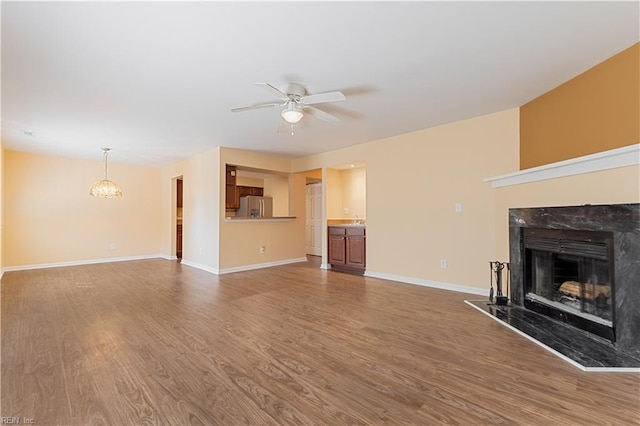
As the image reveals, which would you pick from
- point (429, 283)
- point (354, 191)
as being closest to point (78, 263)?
point (354, 191)

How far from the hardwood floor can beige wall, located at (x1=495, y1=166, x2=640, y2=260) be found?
1.22 meters

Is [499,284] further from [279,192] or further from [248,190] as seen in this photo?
[248,190]

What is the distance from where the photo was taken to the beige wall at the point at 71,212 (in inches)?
235

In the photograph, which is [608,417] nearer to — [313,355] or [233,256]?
[313,355]

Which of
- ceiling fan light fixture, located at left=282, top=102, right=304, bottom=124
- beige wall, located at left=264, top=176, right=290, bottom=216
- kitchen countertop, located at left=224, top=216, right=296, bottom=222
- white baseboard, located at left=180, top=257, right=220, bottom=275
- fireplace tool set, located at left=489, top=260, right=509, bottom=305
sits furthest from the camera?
beige wall, located at left=264, top=176, right=290, bottom=216

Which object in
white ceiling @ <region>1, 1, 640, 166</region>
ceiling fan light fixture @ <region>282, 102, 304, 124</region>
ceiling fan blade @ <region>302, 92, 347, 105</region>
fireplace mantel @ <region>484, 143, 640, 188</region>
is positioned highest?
white ceiling @ <region>1, 1, 640, 166</region>

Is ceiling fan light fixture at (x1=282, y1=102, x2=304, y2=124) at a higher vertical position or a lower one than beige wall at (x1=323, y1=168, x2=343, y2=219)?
higher

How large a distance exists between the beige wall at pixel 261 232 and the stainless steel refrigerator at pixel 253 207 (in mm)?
726

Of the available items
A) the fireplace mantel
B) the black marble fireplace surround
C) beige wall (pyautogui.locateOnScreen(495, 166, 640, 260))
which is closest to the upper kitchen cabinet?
beige wall (pyautogui.locateOnScreen(495, 166, 640, 260))

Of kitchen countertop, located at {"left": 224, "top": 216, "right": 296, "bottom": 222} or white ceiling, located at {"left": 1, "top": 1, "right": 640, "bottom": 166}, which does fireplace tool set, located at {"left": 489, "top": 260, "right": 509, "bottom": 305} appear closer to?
white ceiling, located at {"left": 1, "top": 1, "right": 640, "bottom": 166}

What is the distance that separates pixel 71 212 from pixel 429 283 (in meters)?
8.05

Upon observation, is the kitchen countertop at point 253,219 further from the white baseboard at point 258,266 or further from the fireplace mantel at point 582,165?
the fireplace mantel at point 582,165

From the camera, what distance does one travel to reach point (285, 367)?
211 centimetres

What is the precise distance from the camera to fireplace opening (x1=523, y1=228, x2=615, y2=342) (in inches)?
95.8
